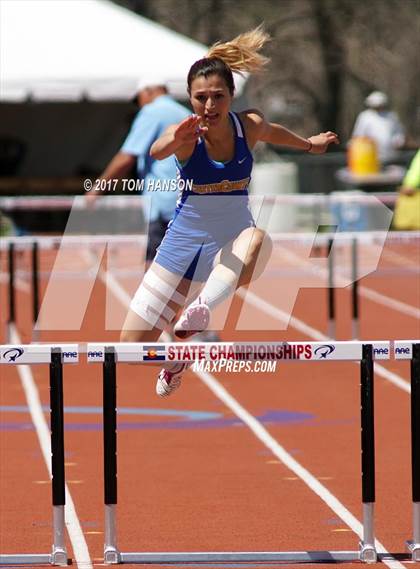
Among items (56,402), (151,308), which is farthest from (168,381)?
(56,402)

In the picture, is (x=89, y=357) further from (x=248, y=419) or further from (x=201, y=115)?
(x=248, y=419)

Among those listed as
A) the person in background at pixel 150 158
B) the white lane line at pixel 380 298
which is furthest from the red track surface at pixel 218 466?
the white lane line at pixel 380 298

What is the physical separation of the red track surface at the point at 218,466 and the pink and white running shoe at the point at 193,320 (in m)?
1.10

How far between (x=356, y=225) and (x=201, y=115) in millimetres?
13803

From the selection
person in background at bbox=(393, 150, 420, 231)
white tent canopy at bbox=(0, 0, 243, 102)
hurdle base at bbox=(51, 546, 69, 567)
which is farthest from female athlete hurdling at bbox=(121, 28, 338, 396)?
white tent canopy at bbox=(0, 0, 243, 102)

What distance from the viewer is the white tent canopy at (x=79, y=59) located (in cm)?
2188

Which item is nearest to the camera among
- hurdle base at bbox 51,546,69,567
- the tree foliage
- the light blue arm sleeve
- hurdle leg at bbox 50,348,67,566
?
hurdle leg at bbox 50,348,67,566

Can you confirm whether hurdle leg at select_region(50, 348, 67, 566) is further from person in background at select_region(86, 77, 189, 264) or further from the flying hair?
person in background at select_region(86, 77, 189, 264)

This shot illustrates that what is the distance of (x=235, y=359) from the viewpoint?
6.49m

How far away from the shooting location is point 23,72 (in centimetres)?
2202

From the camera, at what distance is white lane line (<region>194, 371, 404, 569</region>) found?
7512 millimetres

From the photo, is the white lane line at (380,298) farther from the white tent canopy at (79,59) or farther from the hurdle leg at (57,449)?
the hurdle leg at (57,449)

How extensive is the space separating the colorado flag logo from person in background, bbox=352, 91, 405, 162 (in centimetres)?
1939

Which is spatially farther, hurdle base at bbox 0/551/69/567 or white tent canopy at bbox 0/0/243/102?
white tent canopy at bbox 0/0/243/102
